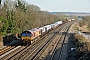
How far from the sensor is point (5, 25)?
40.2m

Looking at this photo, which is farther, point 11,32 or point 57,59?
point 11,32

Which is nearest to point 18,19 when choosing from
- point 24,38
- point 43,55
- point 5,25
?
point 5,25

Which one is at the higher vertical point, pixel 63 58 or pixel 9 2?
pixel 9 2

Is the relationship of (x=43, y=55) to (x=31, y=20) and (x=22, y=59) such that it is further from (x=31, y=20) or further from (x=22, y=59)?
(x=31, y=20)

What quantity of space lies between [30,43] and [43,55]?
9567mm

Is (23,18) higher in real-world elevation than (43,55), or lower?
higher

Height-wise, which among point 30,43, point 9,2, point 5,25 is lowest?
point 30,43

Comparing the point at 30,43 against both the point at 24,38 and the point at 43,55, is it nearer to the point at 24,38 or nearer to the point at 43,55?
the point at 24,38

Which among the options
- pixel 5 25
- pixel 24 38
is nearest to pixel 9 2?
pixel 5 25

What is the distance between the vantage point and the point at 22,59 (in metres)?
23.5

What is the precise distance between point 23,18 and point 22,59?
98.4 feet

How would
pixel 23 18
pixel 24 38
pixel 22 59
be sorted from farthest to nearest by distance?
pixel 23 18
pixel 24 38
pixel 22 59

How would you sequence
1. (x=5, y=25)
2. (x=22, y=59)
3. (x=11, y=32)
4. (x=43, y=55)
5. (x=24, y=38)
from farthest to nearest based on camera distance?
(x=11, y=32), (x=5, y=25), (x=24, y=38), (x=43, y=55), (x=22, y=59)

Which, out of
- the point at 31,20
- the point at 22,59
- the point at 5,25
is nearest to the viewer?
the point at 22,59
